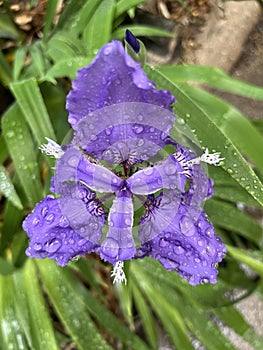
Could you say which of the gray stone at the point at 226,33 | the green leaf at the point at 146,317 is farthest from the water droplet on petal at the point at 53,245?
the gray stone at the point at 226,33

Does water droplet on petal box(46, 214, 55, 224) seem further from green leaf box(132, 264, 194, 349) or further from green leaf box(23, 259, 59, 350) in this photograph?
green leaf box(132, 264, 194, 349)

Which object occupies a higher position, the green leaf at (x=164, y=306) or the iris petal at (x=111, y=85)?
the iris petal at (x=111, y=85)

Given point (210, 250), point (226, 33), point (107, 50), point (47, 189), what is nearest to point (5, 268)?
point (47, 189)

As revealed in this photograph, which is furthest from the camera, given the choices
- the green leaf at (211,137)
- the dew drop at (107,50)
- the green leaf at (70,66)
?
the green leaf at (70,66)

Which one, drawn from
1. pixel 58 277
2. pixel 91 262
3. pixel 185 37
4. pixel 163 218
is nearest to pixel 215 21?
pixel 185 37

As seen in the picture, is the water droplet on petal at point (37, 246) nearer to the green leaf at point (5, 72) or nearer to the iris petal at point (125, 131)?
the iris petal at point (125, 131)

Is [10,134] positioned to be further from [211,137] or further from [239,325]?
[239,325]
